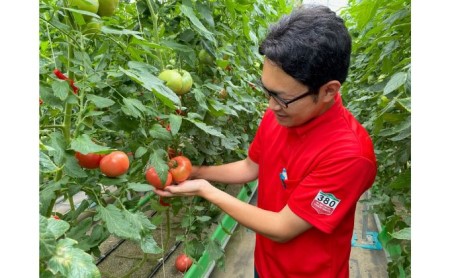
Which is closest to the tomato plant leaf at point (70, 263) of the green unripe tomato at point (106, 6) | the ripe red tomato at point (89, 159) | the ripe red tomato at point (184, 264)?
the ripe red tomato at point (89, 159)

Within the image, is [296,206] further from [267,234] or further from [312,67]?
[312,67]

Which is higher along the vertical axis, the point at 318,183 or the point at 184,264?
the point at 318,183

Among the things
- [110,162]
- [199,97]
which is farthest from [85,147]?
[199,97]

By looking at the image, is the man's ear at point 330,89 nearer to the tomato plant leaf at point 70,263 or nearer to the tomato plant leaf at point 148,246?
the tomato plant leaf at point 148,246

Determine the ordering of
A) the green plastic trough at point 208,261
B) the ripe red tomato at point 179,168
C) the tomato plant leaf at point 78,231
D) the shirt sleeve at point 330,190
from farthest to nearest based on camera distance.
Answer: the green plastic trough at point 208,261, the ripe red tomato at point 179,168, the shirt sleeve at point 330,190, the tomato plant leaf at point 78,231

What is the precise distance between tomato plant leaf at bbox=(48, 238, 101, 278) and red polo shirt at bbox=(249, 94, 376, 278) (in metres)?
0.87

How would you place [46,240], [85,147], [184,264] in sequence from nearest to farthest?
[46,240]
[85,147]
[184,264]

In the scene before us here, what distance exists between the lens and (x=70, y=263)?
46 cm

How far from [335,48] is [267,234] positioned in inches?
26.8

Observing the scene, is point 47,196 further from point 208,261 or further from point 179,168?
point 208,261

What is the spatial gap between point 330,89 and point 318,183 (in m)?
0.31

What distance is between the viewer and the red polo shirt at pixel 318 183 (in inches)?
46.8

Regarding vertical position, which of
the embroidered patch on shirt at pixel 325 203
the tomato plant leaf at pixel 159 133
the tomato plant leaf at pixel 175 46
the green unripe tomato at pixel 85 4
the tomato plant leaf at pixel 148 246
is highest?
the green unripe tomato at pixel 85 4
